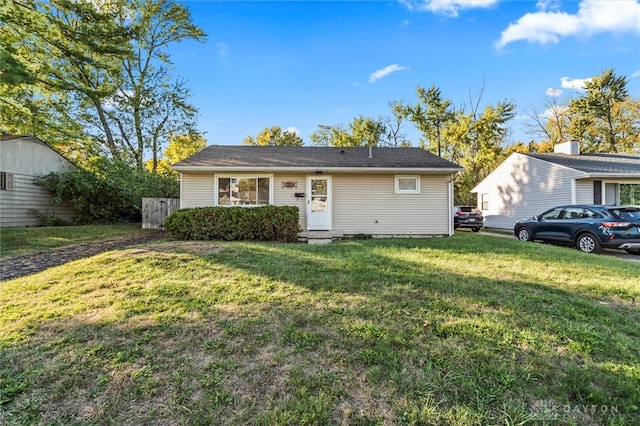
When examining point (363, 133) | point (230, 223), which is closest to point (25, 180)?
point (230, 223)

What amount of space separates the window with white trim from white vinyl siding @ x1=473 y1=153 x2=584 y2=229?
45.8 ft

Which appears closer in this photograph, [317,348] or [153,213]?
[317,348]

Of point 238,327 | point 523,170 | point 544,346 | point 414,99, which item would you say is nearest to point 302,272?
point 238,327

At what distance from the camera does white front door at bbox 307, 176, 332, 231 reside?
34.3 ft

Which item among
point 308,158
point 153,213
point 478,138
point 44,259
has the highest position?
point 478,138

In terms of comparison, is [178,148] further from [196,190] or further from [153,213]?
[196,190]

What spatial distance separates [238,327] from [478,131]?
86.3 ft

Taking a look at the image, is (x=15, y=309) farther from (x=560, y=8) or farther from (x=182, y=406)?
(x=560, y=8)

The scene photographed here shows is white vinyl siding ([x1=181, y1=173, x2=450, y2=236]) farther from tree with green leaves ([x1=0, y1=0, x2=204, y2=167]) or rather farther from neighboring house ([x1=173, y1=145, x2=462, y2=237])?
tree with green leaves ([x1=0, y1=0, x2=204, y2=167])

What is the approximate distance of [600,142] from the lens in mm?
24938

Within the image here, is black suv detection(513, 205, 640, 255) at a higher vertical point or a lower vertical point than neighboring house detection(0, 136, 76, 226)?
lower

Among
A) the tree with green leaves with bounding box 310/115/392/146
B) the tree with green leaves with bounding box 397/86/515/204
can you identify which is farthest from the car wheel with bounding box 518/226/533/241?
the tree with green leaves with bounding box 310/115/392/146

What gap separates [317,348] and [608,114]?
3345 centimetres

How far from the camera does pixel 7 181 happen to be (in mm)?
11672
